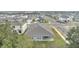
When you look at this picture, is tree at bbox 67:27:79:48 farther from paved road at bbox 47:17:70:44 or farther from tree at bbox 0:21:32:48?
tree at bbox 0:21:32:48

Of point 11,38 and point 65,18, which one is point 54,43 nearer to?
point 65,18

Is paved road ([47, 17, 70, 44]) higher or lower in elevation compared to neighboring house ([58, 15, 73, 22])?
lower

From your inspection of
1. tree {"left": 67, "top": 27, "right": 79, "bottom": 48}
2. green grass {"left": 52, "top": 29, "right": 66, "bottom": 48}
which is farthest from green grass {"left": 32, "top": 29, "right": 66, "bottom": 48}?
tree {"left": 67, "top": 27, "right": 79, "bottom": 48}

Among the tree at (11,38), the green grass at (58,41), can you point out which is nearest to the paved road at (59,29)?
the green grass at (58,41)

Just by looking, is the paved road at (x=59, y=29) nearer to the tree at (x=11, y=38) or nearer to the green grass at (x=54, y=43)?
the green grass at (x=54, y=43)

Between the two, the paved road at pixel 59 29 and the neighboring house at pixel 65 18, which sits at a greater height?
the neighboring house at pixel 65 18
